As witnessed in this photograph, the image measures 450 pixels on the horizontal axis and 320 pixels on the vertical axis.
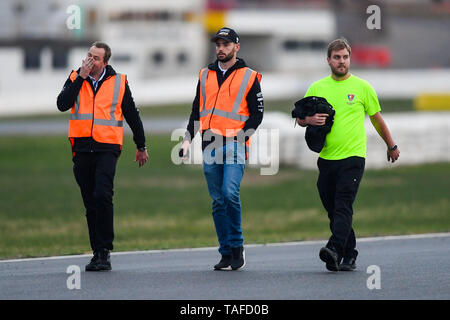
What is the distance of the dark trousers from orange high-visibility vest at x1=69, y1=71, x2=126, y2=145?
17cm

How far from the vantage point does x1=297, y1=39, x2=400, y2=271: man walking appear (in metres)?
9.00

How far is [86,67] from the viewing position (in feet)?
30.0

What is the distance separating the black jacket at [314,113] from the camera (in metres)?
9.02

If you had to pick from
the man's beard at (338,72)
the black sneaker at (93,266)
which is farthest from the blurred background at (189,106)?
the man's beard at (338,72)

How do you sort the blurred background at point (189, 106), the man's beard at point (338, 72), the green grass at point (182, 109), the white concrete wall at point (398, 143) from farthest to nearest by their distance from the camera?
1. the green grass at point (182, 109)
2. the white concrete wall at point (398, 143)
3. the blurred background at point (189, 106)
4. the man's beard at point (338, 72)

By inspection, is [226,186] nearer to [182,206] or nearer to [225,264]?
[225,264]

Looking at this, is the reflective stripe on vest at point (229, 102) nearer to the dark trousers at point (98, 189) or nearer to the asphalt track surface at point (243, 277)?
the dark trousers at point (98, 189)

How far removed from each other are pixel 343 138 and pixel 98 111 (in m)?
2.07

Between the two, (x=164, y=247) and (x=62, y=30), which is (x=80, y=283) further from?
(x=62, y=30)

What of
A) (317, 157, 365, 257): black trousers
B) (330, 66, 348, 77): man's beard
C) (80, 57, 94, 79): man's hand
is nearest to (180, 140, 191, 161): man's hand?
(80, 57, 94, 79): man's hand

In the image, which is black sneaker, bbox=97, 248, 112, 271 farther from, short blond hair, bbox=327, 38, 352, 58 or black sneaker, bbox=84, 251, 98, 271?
short blond hair, bbox=327, 38, 352, 58

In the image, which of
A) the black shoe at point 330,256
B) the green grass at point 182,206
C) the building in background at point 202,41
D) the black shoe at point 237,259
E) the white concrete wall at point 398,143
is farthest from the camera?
the building in background at point 202,41

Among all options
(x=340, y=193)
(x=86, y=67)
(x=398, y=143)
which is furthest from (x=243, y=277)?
(x=398, y=143)

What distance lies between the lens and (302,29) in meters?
66.2
